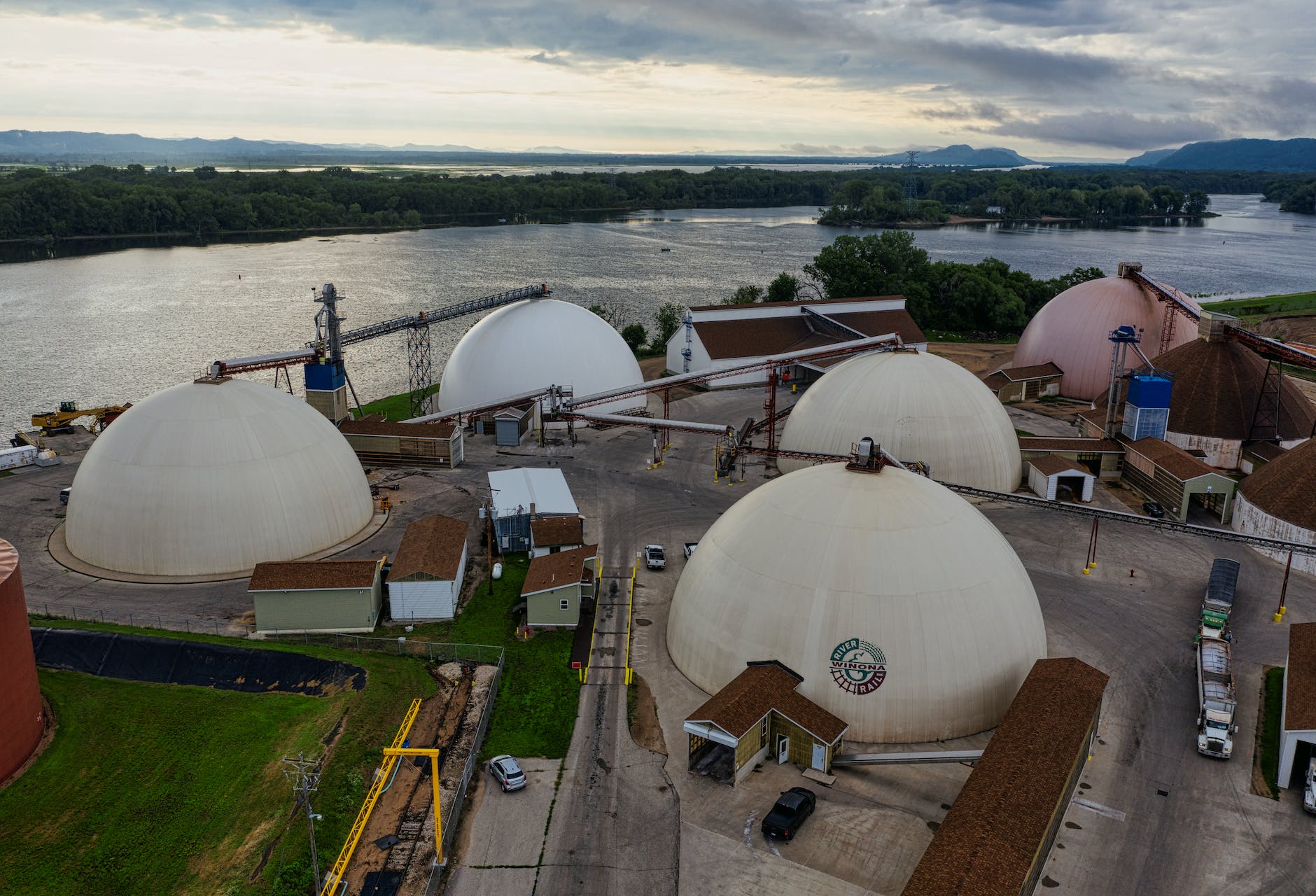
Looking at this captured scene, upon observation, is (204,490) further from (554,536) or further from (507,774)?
(507,774)

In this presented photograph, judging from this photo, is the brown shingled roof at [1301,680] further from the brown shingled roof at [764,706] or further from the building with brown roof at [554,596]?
the building with brown roof at [554,596]

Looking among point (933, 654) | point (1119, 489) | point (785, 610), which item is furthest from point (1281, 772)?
point (1119, 489)

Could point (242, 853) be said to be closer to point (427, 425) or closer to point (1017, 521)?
point (427, 425)

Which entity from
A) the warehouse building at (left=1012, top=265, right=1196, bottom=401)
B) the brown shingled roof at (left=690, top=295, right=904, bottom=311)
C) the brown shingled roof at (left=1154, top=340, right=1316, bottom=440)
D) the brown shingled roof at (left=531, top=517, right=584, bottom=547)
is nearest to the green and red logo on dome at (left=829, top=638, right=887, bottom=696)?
the brown shingled roof at (left=531, top=517, right=584, bottom=547)

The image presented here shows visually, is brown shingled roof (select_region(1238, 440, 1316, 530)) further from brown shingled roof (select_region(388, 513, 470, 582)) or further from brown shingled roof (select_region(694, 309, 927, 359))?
brown shingled roof (select_region(388, 513, 470, 582))

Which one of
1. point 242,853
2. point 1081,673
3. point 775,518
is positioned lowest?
point 242,853

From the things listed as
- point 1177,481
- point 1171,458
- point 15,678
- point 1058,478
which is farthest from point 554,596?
point 1171,458
